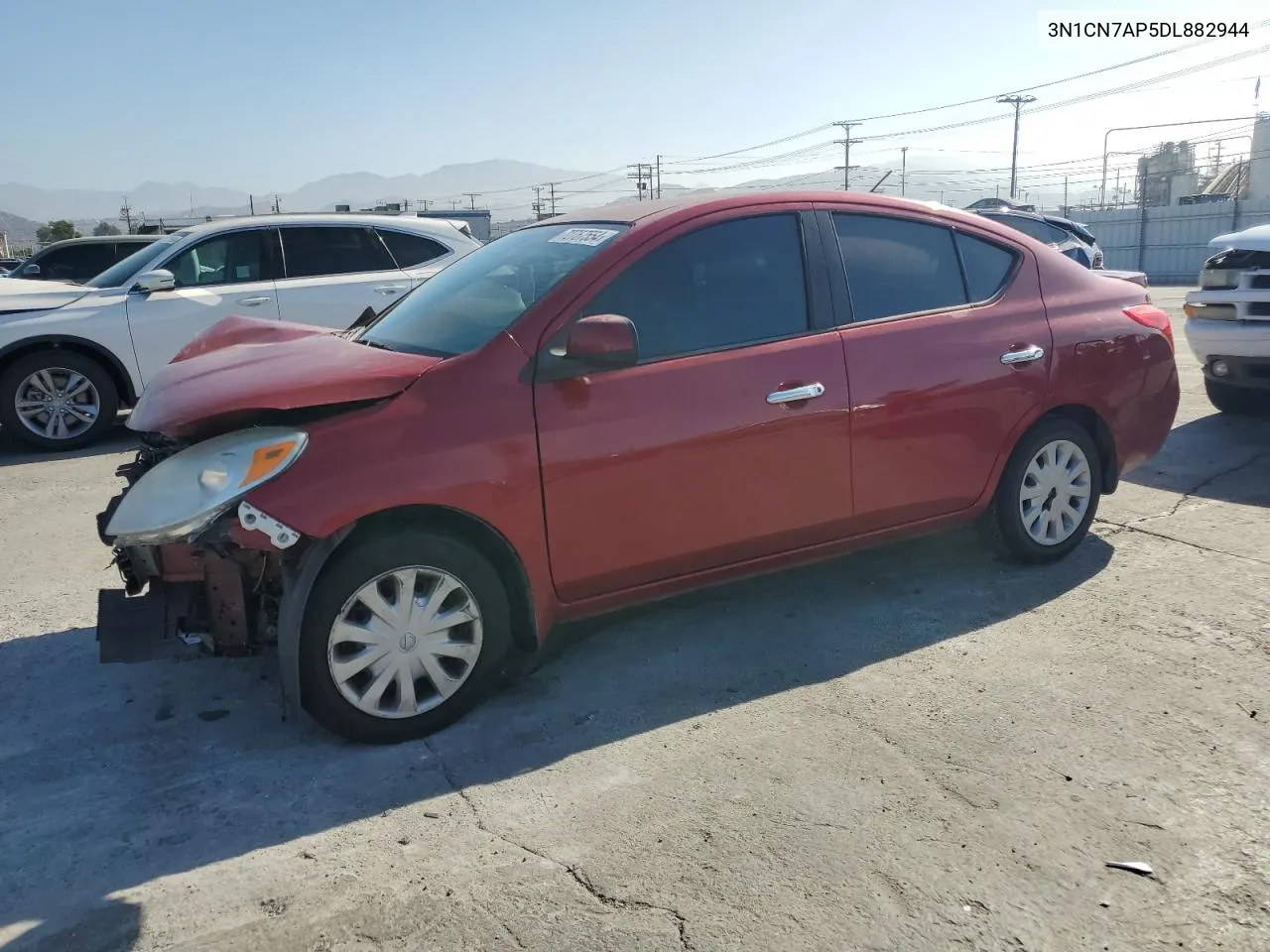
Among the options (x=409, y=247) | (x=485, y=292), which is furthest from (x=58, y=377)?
(x=485, y=292)

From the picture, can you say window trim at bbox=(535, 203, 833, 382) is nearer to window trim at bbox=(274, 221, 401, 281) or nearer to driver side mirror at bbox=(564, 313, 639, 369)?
driver side mirror at bbox=(564, 313, 639, 369)

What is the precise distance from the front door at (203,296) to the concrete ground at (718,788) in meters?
4.04

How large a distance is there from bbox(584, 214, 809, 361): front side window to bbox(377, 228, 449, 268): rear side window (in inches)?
218

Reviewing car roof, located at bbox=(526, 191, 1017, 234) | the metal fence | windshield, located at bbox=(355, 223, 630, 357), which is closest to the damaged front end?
windshield, located at bbox=(355, 223, 630, 357)

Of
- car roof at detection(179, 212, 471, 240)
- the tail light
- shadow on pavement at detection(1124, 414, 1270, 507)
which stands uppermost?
car roof at detection(179, 212, 471, 240)

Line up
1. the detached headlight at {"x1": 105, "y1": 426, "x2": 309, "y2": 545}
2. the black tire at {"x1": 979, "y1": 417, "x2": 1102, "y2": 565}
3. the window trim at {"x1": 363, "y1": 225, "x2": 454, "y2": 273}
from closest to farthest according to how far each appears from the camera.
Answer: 1. the detached headlight at {"x1": 105, "y1": 426, "x2": 309, "y2": 545}
2. the black tire at {"x1": 979, "y1": 417, "x2": 1102, "y2": 565}
3. the window trim at {"x1": 363, "y1": 225, "x2": 454, "y2": 273}

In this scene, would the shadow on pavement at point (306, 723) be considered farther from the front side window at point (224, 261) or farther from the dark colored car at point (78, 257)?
the dark colored car at point (78, 257)

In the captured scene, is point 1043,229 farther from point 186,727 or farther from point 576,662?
point 186,727

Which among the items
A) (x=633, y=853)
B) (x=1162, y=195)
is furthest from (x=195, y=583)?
(x=1162, y=195)

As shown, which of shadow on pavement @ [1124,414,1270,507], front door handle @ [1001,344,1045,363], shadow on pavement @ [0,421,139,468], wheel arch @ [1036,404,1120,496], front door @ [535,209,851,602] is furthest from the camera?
shadow on pavement @ [0,421,139,468]

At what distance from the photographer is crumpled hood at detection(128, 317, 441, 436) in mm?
3117

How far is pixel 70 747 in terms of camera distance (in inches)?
129

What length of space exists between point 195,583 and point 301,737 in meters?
0.62

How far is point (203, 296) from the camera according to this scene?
816 cm
